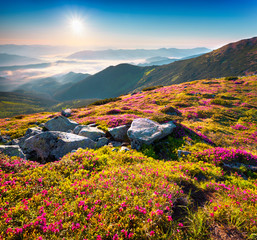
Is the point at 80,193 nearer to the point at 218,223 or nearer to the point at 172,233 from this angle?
the point at 172,233

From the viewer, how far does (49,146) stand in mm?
11117

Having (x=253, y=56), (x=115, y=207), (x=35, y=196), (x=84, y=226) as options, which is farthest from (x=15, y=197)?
(x=253, y=56)

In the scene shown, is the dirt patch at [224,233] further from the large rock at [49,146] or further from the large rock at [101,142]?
the large rock at [49,146]

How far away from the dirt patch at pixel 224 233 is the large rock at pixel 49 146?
10.1m

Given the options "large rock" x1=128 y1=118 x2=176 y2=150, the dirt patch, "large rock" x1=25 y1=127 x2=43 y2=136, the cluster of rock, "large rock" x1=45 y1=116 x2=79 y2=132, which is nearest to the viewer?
the dirt patch

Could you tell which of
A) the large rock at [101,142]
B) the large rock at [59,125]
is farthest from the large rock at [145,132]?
the large rock at [59,125]

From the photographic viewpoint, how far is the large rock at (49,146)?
10.8 metres

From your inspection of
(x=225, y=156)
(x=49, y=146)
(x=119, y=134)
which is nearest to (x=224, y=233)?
(x=225, y=156)

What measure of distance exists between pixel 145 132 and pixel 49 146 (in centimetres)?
879

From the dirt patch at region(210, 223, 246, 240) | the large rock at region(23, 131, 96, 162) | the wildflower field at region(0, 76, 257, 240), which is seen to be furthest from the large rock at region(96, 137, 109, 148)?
the dirt patch at region(210, 223, 246, 240)

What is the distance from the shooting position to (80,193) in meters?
6.08

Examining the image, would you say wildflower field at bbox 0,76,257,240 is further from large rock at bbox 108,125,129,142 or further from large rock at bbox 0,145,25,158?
large rock at bbox 108,125,129,142

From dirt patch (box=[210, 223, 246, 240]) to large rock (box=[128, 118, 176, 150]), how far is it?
745cm

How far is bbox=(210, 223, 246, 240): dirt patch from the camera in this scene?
15.0 ft
